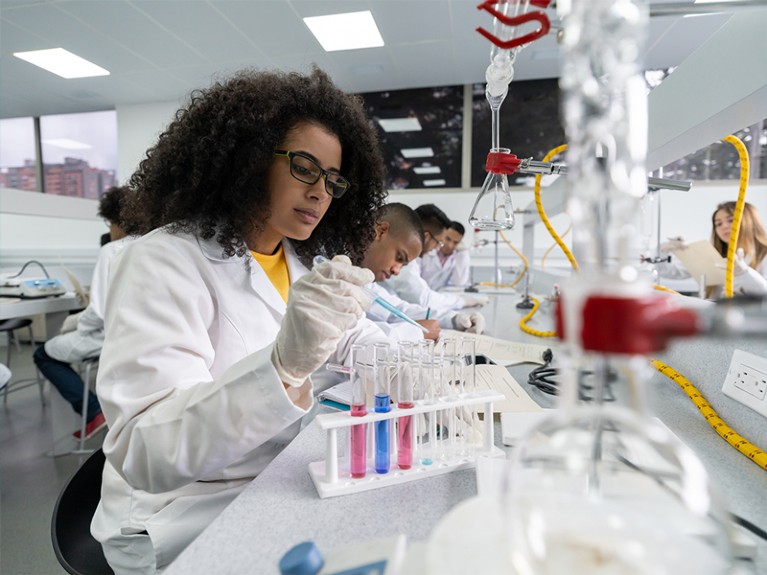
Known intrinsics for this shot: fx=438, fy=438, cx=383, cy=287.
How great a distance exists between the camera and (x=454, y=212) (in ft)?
17.8

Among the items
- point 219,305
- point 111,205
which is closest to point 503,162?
point 219,305

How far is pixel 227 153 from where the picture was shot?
110cm

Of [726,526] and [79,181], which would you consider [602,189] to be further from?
[79,181]

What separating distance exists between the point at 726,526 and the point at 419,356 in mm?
454

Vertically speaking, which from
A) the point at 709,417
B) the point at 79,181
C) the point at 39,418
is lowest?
the point at 39,418

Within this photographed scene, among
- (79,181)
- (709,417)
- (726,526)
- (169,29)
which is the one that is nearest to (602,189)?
(726,526)

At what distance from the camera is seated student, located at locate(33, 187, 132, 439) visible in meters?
2.30

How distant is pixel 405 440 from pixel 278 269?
31.9 inches

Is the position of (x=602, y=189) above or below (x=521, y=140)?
below

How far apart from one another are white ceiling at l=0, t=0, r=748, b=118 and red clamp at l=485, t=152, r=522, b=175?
296 cm

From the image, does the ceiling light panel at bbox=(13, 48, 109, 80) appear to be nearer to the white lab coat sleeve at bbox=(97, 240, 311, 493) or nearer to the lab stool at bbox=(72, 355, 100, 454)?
the lab stool at bbox=(72, 355, 100, 454)

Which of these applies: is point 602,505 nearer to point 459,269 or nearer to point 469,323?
point 469,323

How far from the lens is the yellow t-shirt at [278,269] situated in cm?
127

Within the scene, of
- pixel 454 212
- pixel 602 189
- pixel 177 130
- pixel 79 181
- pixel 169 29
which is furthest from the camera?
pixel 79 181
